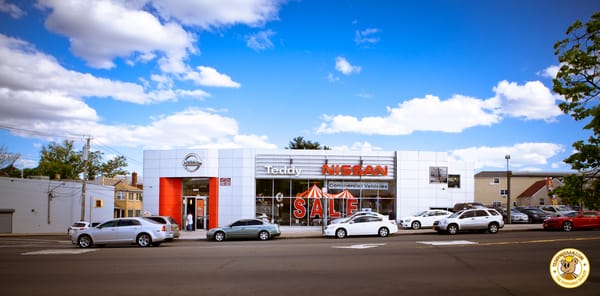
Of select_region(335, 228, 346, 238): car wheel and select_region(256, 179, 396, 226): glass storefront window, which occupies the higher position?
select_region(256, 179, 396, 226): glass storefront window

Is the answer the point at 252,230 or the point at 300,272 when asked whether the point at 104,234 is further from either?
the point at 300,272

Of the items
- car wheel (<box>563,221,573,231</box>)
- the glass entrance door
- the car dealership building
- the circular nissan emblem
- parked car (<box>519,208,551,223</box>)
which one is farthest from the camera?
parked car (<box>519,208,551,223</box>)

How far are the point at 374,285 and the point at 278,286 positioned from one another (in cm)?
224

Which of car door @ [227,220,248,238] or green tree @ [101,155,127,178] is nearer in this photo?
car door @ [227,220,248,238]

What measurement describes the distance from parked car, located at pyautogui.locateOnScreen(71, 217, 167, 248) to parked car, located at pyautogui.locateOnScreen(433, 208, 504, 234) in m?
16.0

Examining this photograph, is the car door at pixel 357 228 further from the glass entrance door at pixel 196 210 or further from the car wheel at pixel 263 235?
the glass entrance door at pixel 196 210

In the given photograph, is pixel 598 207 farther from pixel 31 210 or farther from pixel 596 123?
pixel 31 210

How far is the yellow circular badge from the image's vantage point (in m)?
9.76

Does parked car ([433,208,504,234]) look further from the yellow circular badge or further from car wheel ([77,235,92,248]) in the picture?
car wheel ([77,235,92,248])

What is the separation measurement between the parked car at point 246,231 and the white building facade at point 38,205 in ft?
62.3

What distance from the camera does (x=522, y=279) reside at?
11.3m

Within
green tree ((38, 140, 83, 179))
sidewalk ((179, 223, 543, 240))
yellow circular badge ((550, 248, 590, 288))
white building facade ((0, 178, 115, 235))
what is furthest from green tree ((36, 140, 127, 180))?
yellow circular badge ((550, 248, 590, 288))

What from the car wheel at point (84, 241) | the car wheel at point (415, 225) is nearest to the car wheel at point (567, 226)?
the car wheel at point (415, 225)

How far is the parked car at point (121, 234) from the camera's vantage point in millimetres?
22000
